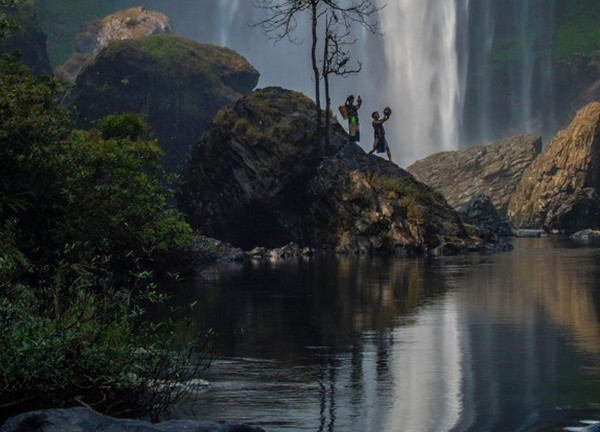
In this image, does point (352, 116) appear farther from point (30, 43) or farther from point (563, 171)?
point (30, 43)

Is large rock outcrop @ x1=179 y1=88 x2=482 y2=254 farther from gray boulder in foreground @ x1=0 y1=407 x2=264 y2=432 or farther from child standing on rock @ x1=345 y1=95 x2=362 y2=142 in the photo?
gray boulder in foreground @ x1=0 y1=407 x2=264 y2=432

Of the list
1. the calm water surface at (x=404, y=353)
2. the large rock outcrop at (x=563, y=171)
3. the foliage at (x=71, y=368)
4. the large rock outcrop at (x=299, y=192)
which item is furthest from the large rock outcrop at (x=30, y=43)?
the foliage at (x=71, y=368)

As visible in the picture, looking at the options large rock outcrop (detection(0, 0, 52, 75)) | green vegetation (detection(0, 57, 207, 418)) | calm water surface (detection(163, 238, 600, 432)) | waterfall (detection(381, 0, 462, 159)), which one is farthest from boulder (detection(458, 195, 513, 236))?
large rock outcrop (detection(0, 0, 52, 75))

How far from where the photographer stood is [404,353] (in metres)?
14.8

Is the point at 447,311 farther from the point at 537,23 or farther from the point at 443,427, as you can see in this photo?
the point at 537,23

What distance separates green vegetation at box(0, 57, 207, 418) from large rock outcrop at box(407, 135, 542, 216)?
273 ft

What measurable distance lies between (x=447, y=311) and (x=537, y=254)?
2202cm

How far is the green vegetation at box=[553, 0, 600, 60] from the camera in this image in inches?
6801

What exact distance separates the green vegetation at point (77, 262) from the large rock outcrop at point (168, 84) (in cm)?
8487

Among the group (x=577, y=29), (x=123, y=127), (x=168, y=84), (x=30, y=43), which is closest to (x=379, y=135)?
(x=123, y=127)

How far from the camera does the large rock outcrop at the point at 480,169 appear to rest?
375ft

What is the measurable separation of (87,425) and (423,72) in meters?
107

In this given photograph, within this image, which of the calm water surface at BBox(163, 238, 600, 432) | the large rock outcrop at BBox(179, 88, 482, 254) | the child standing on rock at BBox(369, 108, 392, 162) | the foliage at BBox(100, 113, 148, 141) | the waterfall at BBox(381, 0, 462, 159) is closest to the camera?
the calm water surface at BBox(163, 238, 600, 432)

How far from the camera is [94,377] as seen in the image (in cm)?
1000
